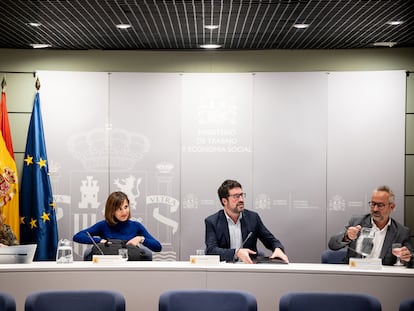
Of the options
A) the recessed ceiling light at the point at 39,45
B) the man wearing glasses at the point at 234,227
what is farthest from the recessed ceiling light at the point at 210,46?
the man wearing glasses at the point at 234,227

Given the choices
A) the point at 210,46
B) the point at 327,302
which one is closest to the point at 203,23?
the point at 210,46

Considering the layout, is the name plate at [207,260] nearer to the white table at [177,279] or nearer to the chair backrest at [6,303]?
the white table at [177,279]

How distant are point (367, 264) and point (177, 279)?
1.42m

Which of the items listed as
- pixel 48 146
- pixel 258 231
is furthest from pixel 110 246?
pixel 48 146

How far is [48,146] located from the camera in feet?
27.6

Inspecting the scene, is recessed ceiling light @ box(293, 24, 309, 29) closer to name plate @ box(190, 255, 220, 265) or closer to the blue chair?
name plate @ box(190, 255, 220, 265)

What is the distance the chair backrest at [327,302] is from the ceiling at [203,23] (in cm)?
300

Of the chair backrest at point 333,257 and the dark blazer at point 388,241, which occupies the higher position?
the dark blazer at point 388,241

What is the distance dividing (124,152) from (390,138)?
3.12 meters

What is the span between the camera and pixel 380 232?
6.29m

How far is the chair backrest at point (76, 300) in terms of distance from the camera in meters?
4.07

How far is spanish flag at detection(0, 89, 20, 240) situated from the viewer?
316 inches

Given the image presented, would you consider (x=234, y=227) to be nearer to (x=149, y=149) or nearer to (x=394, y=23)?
(x=149, y=149)

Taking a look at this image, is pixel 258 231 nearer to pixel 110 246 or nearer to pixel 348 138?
pixel 110 246
